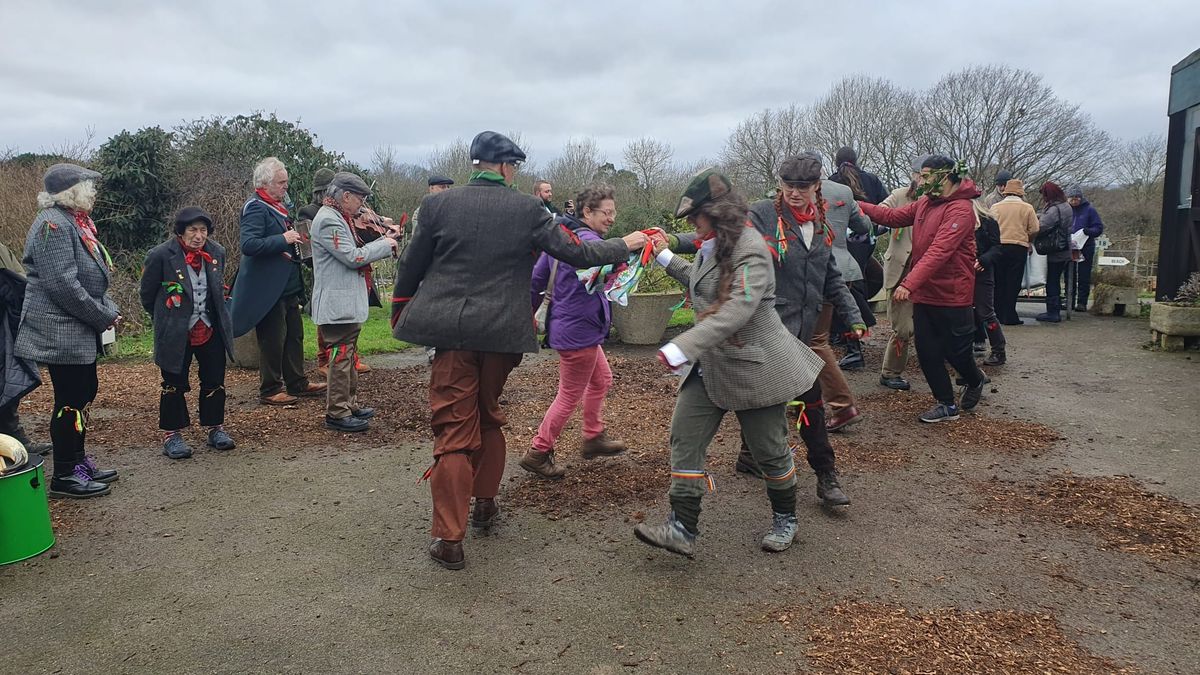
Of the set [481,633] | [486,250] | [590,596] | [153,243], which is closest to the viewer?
[481,633]

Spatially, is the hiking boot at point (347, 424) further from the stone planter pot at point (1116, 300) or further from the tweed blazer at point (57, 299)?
the stone planter pot at point (1116, 300)

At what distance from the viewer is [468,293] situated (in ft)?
12.7

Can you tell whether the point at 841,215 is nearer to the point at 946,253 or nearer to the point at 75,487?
the point at 946,253

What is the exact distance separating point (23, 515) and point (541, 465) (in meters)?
2.80

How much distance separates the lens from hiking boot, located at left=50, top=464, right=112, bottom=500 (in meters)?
4.92

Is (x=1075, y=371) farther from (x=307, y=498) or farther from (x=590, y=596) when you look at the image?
(x=307, y=498)

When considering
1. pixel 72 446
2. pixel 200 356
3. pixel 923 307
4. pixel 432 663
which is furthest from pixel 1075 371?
pixel 72 446

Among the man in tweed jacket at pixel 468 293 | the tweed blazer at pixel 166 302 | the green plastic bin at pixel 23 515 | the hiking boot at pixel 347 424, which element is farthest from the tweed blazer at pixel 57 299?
the man in tweed jacket at pixel 468 293

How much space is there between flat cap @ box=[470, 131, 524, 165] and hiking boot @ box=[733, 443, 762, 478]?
2492 mm

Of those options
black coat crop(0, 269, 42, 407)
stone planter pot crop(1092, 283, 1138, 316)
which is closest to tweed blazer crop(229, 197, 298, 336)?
black coat crop(0, 269, 42, 407)

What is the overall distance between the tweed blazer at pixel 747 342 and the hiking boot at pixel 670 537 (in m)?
0.66

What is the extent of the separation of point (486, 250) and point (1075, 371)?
712cm

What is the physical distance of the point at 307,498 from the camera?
4.93 metres

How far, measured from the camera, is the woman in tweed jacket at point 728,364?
3688 mm
